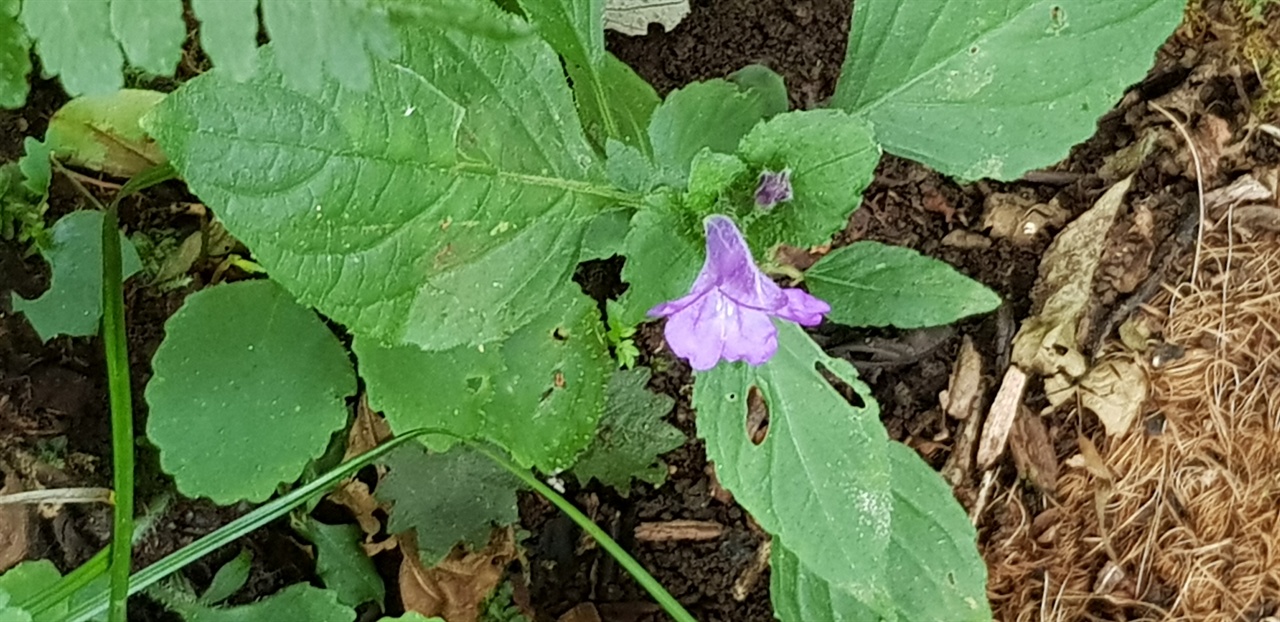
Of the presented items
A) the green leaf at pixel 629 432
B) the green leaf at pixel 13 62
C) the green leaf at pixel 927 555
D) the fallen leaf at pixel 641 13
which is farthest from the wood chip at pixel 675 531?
the green leaf at pixel 13 62

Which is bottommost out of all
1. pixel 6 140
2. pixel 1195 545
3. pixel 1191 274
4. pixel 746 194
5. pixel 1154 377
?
pixel 1195 545

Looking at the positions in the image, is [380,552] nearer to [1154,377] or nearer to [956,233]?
[956,233]

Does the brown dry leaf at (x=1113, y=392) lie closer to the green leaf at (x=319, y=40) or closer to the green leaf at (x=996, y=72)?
the green leaf at (x=996, y=72)

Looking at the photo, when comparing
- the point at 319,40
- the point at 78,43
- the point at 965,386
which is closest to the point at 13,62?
the point at 78,43

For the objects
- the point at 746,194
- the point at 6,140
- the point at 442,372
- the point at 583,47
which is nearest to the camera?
the point at 746,194

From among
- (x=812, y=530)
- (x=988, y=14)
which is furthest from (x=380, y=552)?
(x=988, y=14)

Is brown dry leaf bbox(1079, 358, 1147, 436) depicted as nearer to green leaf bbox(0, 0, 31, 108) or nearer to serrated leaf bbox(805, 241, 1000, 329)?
serrated leaf bbox(805, 241, 1000, 329)
